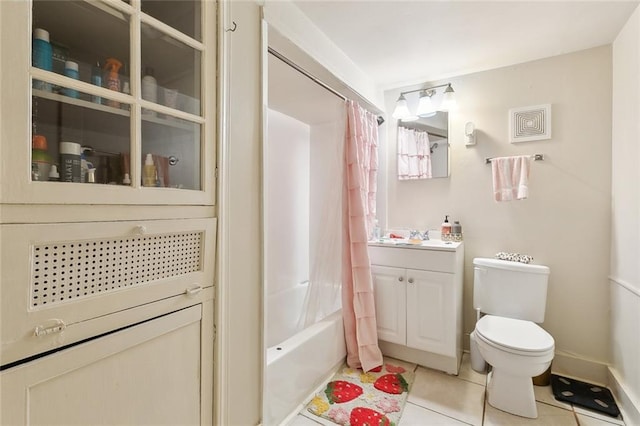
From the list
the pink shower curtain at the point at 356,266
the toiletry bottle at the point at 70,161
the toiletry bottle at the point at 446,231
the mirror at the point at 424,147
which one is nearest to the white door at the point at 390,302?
the pink shower curtain at the point at 356,266

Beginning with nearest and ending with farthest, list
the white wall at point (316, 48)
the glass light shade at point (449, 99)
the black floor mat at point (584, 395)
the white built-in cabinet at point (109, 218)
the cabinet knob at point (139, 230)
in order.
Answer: the white built-in cabinet at point (109, 218), the cabinet knob at point (139, 230), the white wall at point (316, 48), the black floor mat at point (584, 395), the glass light shade at point (449, 99)

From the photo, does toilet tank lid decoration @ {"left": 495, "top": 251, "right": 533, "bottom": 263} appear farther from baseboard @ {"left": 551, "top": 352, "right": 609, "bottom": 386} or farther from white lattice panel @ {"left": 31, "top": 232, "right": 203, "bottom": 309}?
white lattice panel @ {"left": 31, "top": 232, "right": 203, "bottom": 309}

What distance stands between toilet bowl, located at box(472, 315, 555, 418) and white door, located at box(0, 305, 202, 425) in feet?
5.22

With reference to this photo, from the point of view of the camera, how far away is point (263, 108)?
4.57ft

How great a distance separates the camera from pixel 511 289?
2.06 metres

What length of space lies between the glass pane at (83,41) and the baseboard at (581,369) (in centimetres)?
298

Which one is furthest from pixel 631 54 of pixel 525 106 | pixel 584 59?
pixel 525 106

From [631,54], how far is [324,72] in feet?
5.81

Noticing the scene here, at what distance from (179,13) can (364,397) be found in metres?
2.17

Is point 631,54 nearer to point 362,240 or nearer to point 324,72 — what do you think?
point 324,72

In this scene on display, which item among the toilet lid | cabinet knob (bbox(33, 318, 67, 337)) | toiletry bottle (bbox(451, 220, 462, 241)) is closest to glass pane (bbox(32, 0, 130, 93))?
cabinet knob (bbox(33, 318, 67, 337))

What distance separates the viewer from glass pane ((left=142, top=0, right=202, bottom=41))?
1057mm

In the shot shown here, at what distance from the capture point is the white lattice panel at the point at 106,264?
77 cm

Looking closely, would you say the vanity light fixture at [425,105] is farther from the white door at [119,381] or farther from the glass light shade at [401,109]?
the white door at [119,381]
